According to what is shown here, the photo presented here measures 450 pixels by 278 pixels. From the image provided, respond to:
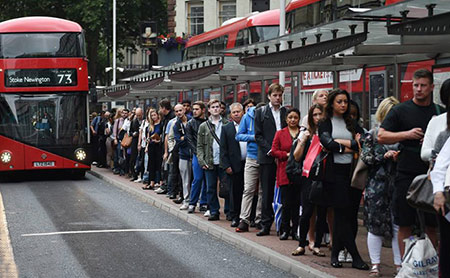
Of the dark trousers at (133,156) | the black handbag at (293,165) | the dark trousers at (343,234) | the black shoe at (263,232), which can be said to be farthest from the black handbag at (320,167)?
the dark trousers at (133,156)

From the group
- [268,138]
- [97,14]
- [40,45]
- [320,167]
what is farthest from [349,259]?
[97,14]

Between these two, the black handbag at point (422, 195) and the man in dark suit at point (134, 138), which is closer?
the black handbag at point (422, 195)

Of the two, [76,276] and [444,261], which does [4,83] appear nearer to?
[76,276]

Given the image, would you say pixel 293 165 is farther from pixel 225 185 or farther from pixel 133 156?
pixel 133 156

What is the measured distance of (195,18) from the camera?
46.3 m

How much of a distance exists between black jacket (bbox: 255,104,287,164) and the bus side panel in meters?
12.6

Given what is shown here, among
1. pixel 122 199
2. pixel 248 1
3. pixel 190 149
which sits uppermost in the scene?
pixel 248 1

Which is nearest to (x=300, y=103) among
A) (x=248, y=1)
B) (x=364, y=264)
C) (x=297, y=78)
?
(x=297, y=78)

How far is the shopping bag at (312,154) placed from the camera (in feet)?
31.2

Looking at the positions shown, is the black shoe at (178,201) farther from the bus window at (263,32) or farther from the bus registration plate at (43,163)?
the bus window at (263,32)

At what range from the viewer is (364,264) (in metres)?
9.12

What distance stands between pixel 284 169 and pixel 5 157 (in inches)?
523

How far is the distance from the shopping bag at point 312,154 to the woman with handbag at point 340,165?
0.25m

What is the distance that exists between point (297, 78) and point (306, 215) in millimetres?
7437
